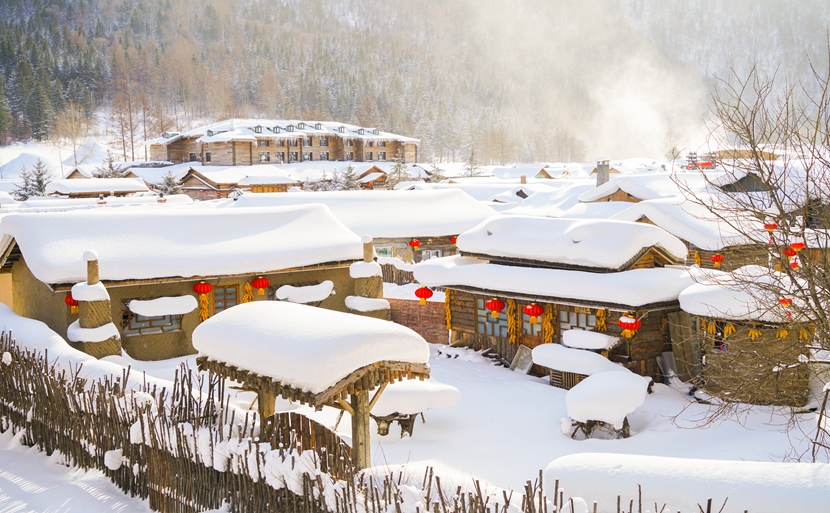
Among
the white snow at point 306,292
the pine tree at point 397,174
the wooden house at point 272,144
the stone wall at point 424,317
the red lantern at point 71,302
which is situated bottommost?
the stone wall at point 424,317

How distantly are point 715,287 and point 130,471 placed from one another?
38.7ft

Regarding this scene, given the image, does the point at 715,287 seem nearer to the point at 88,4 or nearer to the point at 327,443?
the point at 327,443

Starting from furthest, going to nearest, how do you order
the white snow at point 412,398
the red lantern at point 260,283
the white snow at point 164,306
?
1. the red lantern at point 260,283
2. the white snow at point 164,306
3. the white snow at point 412,398

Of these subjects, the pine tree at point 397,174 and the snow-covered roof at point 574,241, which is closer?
the snow-covered roof at point 574,241

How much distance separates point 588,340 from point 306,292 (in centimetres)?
751

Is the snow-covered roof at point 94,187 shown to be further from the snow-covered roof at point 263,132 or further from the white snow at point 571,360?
the white snow at point 571,360

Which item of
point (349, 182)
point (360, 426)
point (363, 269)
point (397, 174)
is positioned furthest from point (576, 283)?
point (397, 174)

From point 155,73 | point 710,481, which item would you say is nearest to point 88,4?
point 155,73

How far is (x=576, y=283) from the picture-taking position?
632 inches

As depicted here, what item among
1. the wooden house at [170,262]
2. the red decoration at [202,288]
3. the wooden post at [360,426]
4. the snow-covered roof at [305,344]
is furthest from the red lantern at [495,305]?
the wooden post at [360,426]

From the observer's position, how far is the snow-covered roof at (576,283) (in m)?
15.5

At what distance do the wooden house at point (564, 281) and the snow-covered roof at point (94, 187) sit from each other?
36.3 meters

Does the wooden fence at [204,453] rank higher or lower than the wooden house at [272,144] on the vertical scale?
lower

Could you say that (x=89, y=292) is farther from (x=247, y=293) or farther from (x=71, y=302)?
(x=247, y=293)
